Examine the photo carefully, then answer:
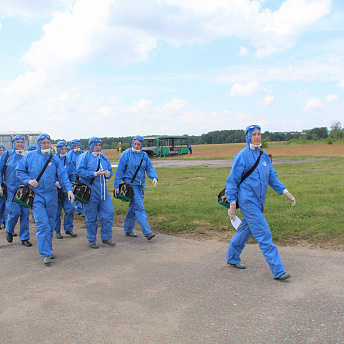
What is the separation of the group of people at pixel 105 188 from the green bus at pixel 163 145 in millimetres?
33063

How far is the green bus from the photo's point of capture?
41938 mm

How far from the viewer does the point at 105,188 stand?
6.62m

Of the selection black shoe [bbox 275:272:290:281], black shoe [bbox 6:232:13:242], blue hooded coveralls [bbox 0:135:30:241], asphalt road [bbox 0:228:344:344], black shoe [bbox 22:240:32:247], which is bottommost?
black shoe [bbox 22:240:32:247]

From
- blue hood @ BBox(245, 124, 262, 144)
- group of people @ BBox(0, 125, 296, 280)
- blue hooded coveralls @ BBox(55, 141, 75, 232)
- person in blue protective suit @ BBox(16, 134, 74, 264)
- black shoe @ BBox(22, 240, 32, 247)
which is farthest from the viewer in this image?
blue hooded coveralls @ BBox(55, 141, 75, 232)

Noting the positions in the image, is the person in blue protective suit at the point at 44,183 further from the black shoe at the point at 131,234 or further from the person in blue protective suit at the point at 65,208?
the black shoe at the point at 131,234

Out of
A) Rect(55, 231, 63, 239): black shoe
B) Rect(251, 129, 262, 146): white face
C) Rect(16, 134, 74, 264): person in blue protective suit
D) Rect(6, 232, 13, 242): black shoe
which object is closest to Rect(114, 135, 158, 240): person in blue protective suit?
Rect(16, 134, 74, 264): person in blue protective suit

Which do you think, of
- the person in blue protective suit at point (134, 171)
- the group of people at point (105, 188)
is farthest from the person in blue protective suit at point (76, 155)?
the person in blue protective suit at point (134, 171)

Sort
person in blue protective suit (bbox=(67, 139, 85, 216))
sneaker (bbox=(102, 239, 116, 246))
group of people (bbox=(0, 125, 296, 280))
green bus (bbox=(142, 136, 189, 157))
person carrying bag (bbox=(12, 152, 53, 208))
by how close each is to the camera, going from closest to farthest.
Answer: group of people (bbox=(0, 125, 296, 280))
person carrying bag (bbox=(12, 152, 53, 208))
sneaker (bbox=(102, 239, 116, 246))
person in blue protective suit (bbox=(67, 139, 85, 216))
green bus (bbox=(142, 136, 189, 157))

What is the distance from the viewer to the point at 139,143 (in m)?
7.00

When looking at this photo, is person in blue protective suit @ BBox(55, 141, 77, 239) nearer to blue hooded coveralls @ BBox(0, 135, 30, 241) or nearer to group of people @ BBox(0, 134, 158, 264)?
group of people @ BBox(0, 134, 158, 264)

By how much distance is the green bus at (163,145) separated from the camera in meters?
41.9

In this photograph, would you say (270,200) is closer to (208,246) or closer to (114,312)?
(208,246)

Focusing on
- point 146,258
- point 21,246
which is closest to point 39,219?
point 21,246

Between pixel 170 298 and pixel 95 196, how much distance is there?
9.55 ft
